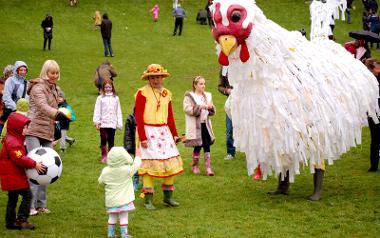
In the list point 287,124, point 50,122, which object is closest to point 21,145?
point 50,122

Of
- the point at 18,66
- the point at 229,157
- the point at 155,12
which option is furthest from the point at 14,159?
the point at 155,12

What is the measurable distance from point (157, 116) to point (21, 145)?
1.92m

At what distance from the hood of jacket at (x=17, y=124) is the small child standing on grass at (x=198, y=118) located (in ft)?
12.0

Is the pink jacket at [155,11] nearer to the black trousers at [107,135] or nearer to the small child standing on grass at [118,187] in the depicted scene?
the black trousers at [107,135]

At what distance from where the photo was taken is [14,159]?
8070mm

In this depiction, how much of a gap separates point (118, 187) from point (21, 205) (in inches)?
48.0

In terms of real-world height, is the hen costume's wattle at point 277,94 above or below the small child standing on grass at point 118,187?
above

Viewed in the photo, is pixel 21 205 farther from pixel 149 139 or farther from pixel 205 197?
pixel 205 197

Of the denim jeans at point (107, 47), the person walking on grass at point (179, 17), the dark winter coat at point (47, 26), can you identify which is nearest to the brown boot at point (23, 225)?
the denim jeans at point (107, 47)

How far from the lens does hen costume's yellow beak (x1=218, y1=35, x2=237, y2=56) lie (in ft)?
27.7

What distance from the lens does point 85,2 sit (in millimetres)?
37188

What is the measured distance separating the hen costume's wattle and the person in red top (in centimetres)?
253

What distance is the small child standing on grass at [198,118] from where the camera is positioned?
11.4 metres

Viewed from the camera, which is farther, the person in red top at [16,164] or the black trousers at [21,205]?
the black trousers at [21,205]
